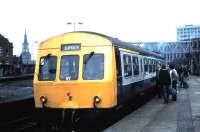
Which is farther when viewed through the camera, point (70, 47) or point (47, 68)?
point (47, 68)

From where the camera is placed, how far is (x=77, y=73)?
14.2 meters

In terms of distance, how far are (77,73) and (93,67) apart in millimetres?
489

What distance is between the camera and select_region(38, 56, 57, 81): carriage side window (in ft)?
47.9

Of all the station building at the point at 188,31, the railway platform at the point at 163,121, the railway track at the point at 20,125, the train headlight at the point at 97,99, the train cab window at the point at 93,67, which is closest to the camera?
the railway platform at the point at 163,121

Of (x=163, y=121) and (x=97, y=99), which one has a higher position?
(x=97, y=99)

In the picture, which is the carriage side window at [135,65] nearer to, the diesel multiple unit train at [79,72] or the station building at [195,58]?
the diesel multiple unit train at [79,72]

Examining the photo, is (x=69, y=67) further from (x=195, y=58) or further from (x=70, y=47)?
(x=195, y=58)

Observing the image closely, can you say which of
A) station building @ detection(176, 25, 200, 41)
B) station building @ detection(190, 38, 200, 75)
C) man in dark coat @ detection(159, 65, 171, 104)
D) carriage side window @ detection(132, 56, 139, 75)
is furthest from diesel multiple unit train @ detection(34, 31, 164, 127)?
station building @ detection(176, 25, 200, 41)

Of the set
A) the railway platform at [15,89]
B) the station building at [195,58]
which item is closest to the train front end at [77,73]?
the railway platform at [15,89]

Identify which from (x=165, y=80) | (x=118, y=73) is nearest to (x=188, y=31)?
(x=165, y=80)

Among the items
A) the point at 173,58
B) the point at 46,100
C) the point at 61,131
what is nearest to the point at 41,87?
the point at 46,100

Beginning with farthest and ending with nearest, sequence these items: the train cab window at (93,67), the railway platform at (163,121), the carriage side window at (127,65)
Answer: the carriage side window at (127,65), the train cab window at (93,67), the railway platform at (163,121)

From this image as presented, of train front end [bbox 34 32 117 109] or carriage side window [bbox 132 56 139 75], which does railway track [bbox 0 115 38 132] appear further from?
carriage side window [bbox 132 56 139 75]

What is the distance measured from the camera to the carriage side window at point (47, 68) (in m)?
14.6
